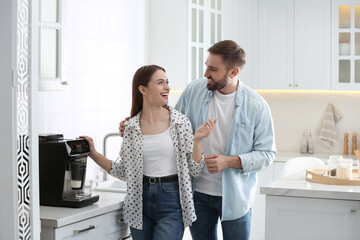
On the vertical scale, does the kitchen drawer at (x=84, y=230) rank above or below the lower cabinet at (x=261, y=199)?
above

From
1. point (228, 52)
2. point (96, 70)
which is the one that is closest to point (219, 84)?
point (228, 52)

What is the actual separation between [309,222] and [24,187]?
149 cm

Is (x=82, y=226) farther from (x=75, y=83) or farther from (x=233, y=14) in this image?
(x=233, y=14)

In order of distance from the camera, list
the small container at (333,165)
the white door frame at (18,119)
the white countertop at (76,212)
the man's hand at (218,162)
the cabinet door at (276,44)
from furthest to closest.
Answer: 1. the cabinet door at (276,44)
2. the small container at (333,165)
3. the man's hand at (218,162)
4. the white countertop at (76,212)
5. the white door frame at (18,119)

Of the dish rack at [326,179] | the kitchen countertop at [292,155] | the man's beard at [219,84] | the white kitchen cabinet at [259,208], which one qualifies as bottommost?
the white kitchen cabinet at [259,208]

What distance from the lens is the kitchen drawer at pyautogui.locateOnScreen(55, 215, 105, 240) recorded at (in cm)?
253

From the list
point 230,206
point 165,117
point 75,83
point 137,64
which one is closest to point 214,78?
point 165,117

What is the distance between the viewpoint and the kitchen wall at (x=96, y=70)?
3.58 metres

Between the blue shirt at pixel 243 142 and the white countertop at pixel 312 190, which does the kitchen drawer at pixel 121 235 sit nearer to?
the blue shirt at pixel 243 142

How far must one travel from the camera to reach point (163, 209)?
262 centimetres

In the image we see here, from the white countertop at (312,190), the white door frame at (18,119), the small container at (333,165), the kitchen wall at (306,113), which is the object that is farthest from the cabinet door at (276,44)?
the white door frame at (18,119)

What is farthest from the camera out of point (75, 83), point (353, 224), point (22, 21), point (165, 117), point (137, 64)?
point (137, 64)

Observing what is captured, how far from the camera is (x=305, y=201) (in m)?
3.01

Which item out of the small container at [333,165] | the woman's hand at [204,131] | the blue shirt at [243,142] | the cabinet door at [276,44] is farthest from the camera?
the cabinet door at [276,44]
